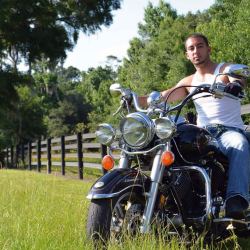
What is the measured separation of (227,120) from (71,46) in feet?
55.0

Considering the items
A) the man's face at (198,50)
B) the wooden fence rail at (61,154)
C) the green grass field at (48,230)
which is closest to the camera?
the green grass field at (48,230)

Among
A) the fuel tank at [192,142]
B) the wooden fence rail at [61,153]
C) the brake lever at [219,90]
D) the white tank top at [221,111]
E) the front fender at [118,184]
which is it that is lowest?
the wooden fence rail at [61,153]

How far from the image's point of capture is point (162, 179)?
10.8 ft

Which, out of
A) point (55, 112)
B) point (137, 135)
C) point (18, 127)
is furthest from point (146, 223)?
point (55, 112)

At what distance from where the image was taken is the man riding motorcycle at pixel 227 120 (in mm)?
3371

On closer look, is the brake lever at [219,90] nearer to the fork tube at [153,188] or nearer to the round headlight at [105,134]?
the fork tube at [153,188]

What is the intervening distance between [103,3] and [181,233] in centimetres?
1757

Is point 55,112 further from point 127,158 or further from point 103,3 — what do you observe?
point 127,158

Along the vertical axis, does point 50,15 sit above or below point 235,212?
above

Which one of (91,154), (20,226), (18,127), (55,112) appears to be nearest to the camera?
(20,226)

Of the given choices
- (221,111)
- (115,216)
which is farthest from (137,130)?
(221,111)

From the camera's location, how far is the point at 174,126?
3123mm

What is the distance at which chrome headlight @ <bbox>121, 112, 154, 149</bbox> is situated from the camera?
3.15m

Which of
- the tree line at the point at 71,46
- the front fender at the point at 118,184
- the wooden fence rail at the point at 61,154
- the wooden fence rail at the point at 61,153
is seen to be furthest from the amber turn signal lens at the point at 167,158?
the tree line at the point at 71,46
